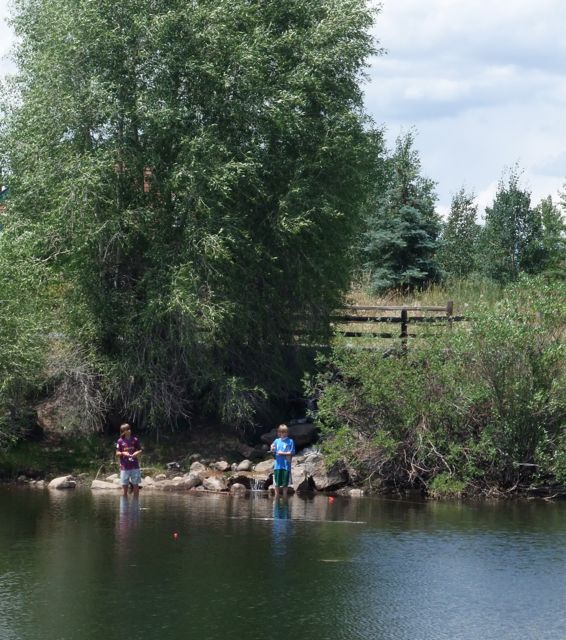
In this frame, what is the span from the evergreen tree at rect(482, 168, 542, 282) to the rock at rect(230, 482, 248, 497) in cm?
2651

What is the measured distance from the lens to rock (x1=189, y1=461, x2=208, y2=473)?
1172 inches

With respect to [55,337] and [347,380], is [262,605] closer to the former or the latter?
[347,380]

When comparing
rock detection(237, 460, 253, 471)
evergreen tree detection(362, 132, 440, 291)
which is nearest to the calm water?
rock detection(237, 460, 253, 471)

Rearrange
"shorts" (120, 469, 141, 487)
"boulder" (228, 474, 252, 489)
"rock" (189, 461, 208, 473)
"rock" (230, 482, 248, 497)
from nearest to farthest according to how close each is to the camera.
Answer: "shorts" (120, 469, 141, 487) < "rock" (230, 482, 248, 497) < "boulder" (228, 474, 252, 489) < "rock" (189, 461, 208, 473)

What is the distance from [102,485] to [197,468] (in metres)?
2.71

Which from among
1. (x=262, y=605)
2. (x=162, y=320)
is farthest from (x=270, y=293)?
(x=262, y=605)

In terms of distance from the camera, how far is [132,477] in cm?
2789

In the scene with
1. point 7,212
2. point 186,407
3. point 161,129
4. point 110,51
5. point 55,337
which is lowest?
point 186,407

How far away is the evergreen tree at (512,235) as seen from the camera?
Answer: 5156cm

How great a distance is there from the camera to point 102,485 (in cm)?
2892

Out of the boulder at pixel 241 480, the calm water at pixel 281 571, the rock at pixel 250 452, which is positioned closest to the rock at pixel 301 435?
the rock at pixel 250 452

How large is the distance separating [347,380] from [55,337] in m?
8.80

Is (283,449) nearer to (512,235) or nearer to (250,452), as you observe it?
(250,452)

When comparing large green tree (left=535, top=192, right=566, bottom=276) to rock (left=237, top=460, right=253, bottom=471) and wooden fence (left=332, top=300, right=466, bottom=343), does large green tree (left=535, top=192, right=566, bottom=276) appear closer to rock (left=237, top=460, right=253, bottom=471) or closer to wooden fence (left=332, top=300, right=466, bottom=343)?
wooden fence (left=332, top=300, right=466, bottom=343)
